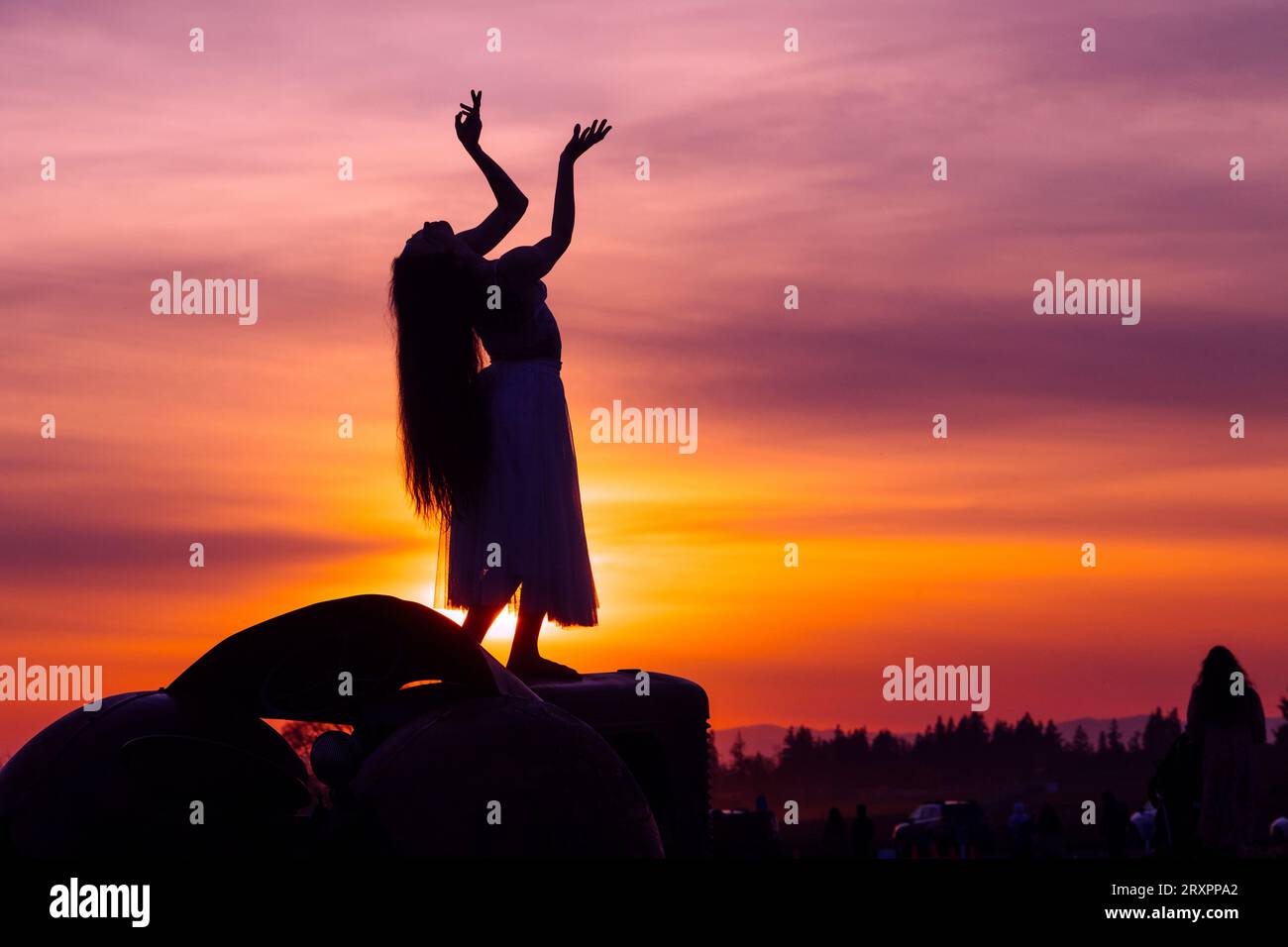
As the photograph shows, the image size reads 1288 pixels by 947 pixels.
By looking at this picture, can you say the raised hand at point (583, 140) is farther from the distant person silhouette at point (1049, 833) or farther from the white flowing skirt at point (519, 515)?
the distant person silhouette at point (1049, 833)

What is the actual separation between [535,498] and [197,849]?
124 inches

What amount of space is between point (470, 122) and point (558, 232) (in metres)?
0.91

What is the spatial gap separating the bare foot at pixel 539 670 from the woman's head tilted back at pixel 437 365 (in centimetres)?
114

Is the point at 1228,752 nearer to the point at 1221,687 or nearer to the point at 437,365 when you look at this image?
the point at 1221,687

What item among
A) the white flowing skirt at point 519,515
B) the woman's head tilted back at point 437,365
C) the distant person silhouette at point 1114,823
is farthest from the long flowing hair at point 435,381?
the distant person silhouette at point 1114,823

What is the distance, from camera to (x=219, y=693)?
11.0m

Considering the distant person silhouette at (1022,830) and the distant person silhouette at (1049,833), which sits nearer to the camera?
the distant person silhouette at (1049,833)

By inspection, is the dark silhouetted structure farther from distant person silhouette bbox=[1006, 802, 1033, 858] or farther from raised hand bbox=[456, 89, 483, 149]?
distant person silhouette bbox=[1006, 802, 1033, 858]

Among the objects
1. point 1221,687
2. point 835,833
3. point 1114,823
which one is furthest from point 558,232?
point 835,833

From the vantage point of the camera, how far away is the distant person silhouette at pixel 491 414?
465 inches

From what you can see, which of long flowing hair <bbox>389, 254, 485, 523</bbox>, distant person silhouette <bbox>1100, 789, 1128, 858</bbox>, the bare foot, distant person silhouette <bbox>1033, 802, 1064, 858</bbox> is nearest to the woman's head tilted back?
long flowing hair <bbox>389, 254, 485, 523</bbox>

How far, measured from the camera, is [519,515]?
12023 mm
